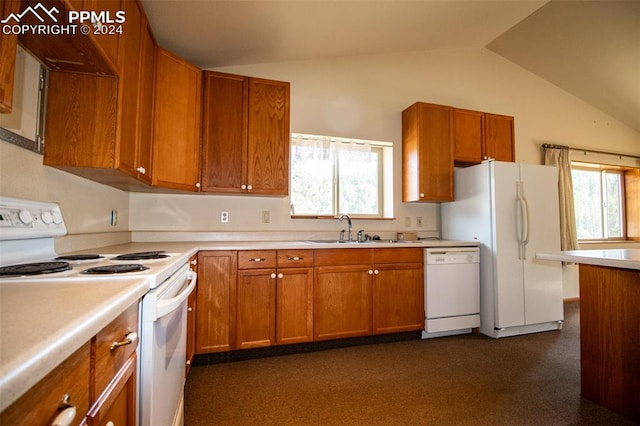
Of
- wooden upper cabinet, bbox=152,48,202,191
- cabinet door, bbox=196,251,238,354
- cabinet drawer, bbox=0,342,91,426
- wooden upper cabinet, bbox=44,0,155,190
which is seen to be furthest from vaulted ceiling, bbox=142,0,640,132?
cabinet drawer, bbox=0,342,91,426

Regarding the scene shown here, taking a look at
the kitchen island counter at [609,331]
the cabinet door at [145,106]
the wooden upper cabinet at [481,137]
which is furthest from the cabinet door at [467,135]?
the cabinet door at [145,106]

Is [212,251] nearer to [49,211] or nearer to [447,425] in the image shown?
[49,211]

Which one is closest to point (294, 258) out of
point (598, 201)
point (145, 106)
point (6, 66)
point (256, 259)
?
point (256, 259)

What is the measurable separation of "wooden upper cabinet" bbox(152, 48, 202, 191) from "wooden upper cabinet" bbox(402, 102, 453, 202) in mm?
2166

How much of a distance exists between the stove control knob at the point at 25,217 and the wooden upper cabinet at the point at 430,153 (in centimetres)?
297

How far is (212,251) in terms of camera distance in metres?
2.22

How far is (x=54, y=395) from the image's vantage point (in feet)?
1.52

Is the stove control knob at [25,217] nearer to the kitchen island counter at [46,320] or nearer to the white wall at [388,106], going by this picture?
the kitchen island counter at [46,320]

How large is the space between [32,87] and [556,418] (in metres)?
3.07

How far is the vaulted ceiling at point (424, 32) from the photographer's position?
84.4 inches

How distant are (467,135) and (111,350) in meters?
3.64

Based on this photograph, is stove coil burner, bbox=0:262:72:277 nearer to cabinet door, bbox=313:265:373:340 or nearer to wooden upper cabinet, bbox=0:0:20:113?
wooden upper cabinet, bbox=0:0:20:113

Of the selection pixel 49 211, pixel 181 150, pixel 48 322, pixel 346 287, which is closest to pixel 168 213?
pixel 181 150

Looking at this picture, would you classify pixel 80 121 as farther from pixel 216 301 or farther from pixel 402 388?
pixel 402 388
